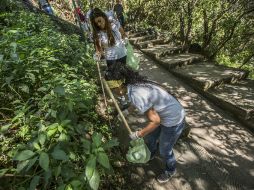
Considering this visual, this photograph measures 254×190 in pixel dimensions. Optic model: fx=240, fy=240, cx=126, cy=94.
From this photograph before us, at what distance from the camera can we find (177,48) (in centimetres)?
857

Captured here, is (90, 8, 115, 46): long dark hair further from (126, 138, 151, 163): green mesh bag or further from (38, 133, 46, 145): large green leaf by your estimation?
(38, 133, 46, 145): large green leaf

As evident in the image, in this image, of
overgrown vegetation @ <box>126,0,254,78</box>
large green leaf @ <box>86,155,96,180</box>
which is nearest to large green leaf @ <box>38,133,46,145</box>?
large green leaf @ <box>86,155,96,180</box>

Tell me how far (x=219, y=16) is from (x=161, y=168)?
5.50 metres

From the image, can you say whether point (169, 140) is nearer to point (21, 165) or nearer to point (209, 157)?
point (209, 157)

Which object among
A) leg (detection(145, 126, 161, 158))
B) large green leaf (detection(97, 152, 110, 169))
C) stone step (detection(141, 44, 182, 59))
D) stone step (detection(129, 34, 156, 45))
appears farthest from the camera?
stone step (detection(129, 34, 156, 45))

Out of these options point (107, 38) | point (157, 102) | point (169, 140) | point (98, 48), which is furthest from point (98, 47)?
point (169, 140)

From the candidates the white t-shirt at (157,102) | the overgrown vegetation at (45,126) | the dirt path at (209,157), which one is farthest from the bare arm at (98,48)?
the dirt path at (209,157)

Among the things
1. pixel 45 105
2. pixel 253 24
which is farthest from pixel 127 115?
pixel 253 24

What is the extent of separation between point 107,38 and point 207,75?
311 centimetres

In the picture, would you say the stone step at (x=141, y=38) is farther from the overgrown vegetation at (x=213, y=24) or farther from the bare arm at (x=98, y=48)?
the bare arm at (x=98, y=48)

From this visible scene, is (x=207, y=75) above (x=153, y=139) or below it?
below

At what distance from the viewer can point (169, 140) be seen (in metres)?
3.12

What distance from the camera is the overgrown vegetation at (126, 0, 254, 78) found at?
7297 millimetres

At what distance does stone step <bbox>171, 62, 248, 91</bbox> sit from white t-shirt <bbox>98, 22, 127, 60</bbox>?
2.26 metres
